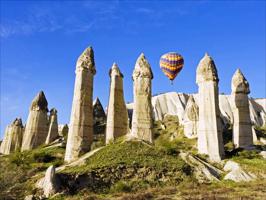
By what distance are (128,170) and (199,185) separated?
3.93 metres

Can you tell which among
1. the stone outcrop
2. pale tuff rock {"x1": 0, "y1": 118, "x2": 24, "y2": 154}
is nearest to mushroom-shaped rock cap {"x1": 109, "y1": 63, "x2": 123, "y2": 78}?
the stone outcrop

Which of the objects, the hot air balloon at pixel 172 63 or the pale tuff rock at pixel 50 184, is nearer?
the pale tuff rock at pixel 50 184

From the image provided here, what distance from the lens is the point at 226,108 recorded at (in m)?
88.3

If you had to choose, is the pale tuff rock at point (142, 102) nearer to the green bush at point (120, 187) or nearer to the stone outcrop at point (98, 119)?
the green bush at point (120, 187)

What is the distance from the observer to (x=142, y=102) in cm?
2286

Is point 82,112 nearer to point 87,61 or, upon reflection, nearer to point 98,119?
point 87,61

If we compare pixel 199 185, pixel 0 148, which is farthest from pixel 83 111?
pixel 0 148

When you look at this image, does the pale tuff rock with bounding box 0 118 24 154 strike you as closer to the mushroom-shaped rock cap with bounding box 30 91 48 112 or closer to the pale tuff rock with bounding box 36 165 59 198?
the mushroom-shaped rock cap with bounding box 30 91 48 112

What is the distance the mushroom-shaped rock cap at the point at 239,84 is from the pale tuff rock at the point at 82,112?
13436mm

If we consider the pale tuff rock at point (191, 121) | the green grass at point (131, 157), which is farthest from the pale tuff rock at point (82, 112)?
the pale tuff rock at point (191, 121)

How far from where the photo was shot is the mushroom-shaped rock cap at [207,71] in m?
24.6

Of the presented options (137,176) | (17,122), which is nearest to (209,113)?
(137,176)

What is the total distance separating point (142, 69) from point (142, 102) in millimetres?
2784

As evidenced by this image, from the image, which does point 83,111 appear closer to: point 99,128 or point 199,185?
point 199,185
